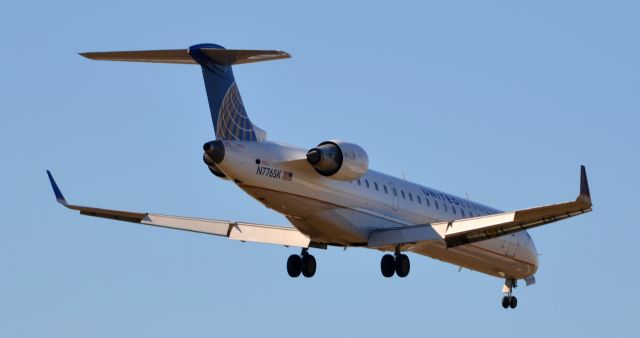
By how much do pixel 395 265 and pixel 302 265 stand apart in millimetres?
2443

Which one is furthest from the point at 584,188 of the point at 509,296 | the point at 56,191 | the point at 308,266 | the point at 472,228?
the point at 56,191

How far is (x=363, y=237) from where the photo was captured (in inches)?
1335

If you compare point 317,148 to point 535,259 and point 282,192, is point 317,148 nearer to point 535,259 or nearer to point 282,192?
point 282,192

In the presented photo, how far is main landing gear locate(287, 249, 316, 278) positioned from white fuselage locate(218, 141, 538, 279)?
634mm

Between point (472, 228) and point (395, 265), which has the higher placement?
point (472, 228)

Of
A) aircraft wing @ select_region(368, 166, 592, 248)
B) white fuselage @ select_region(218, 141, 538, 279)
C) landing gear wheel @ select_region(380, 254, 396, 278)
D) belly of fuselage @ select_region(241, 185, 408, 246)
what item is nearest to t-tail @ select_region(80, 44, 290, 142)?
white fuselage @ select_region(218, 141, 538, 279)

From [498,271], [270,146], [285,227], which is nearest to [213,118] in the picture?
[270,146]

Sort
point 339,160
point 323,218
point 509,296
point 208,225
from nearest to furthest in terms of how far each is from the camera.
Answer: point 339,160
point 323,218
point 208,225
point 509,296

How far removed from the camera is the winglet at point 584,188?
2981cm

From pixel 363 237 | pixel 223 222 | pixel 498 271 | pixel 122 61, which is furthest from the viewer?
pixel 498 271

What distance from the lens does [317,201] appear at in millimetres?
32688

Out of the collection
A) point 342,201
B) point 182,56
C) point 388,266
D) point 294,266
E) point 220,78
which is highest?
point 182,56

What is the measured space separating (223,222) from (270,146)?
5.02m

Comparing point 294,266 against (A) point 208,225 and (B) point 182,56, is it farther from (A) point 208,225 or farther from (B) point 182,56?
(B) point 182,56
